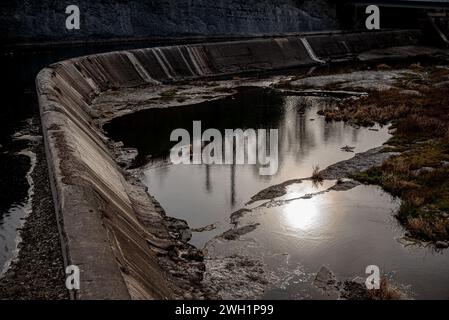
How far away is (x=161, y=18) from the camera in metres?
61.2

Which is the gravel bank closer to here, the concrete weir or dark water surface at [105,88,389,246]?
the concrete weir

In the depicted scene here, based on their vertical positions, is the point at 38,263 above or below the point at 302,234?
above

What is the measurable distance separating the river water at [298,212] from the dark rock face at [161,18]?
32293 millimetres

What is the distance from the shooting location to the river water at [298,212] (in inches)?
469

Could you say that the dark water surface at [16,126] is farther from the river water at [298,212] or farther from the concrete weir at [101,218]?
the river water at [298,212]

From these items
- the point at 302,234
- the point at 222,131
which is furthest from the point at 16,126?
the point at 302,234

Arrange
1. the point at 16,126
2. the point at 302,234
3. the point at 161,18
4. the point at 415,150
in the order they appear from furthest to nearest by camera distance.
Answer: the point at 161,18 < the point at 16,126 < the point at 415,150 < the point at 302,234

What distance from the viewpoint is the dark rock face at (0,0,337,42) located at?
172 ft

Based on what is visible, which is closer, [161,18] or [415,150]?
[415,150]

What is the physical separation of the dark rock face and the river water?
3229cm

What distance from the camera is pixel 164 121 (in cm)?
2777

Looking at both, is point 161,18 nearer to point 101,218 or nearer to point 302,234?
point 302,234

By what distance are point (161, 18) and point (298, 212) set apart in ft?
166
